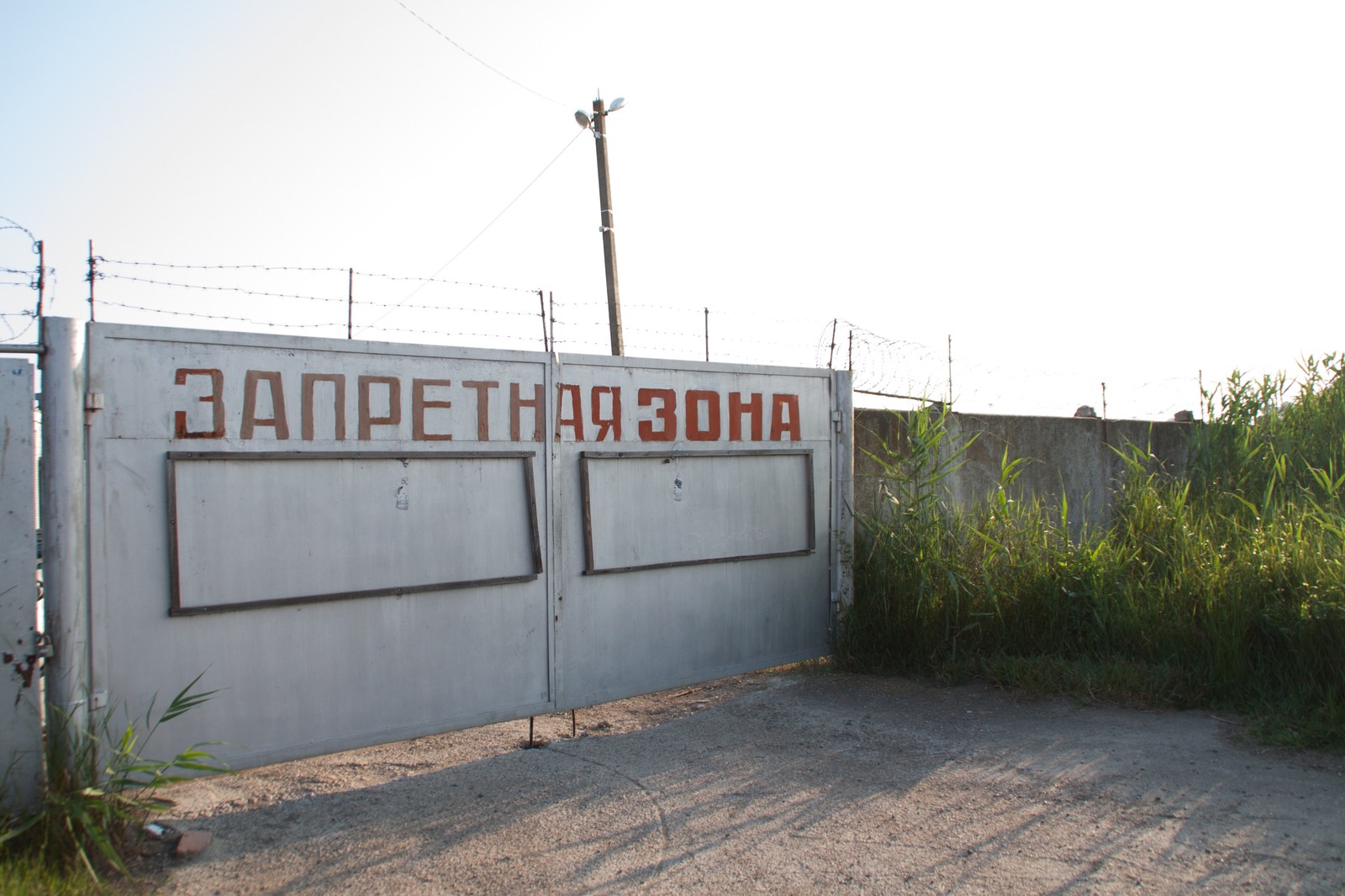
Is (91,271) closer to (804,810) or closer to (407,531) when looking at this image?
(407,531)

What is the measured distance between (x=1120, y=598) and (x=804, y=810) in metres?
3.12

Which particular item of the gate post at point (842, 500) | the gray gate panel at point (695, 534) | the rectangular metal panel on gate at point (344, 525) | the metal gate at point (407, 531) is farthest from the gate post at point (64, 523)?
the gate post at point (842, 500)

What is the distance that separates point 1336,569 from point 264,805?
219 inches

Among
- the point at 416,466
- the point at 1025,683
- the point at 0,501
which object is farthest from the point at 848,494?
the point at 0,501

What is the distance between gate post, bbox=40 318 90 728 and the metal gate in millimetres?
14

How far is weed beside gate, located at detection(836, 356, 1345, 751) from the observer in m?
5.14

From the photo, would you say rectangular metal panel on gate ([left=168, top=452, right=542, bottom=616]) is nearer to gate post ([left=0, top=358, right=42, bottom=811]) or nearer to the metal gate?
the metal gate

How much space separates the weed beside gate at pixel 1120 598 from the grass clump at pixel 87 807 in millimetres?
4153

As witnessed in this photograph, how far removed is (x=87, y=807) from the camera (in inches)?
135

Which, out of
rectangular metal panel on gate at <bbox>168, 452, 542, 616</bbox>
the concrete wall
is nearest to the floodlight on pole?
the concrete wall

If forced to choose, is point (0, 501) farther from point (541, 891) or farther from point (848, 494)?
point (848, 494)

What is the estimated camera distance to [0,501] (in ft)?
12.0

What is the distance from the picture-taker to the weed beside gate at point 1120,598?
514 centimetres

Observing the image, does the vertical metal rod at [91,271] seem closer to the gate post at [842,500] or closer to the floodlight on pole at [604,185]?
the gate post at [842,500]
